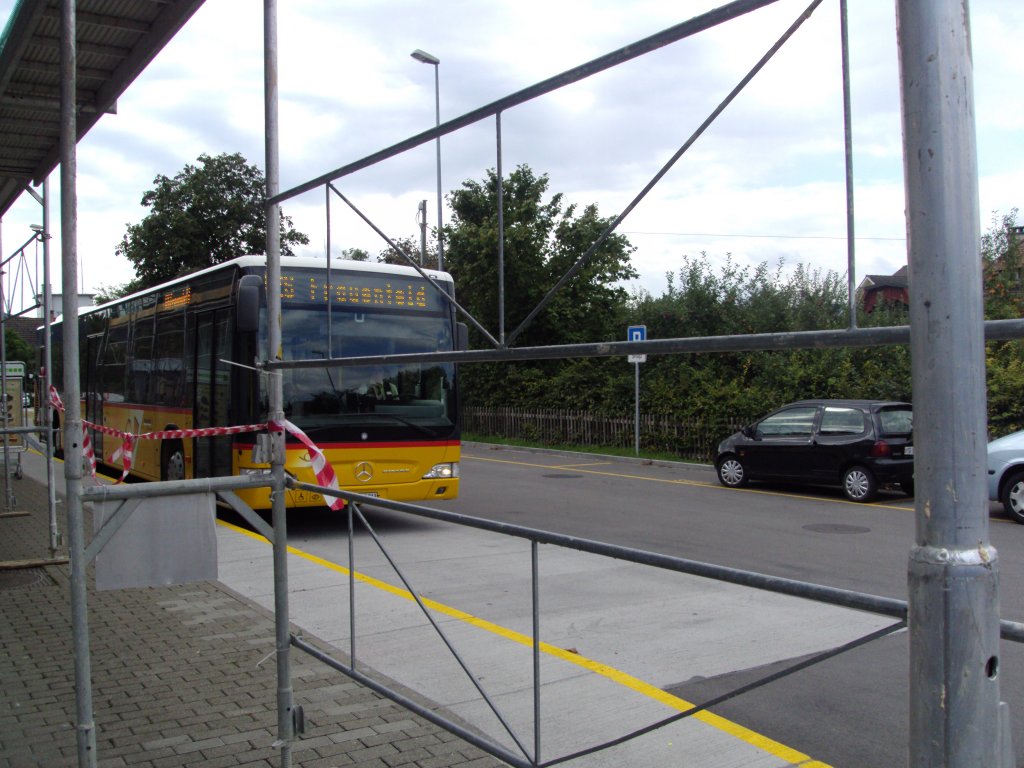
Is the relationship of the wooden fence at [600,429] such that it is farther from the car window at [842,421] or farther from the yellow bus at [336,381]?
the yellow bus at [336,381]

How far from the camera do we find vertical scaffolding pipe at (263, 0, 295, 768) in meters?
4.22

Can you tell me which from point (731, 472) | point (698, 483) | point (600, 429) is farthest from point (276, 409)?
point (600, 429)

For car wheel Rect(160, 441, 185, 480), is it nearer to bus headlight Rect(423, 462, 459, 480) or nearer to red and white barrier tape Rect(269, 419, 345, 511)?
bus headlight Rect(423, 462, 459, 480)

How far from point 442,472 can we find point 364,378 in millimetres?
1529

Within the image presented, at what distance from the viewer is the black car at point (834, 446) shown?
13.4 m

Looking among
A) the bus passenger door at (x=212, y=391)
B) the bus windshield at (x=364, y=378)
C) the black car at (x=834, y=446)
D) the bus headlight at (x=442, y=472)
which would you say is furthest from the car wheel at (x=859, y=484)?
the bus passenger door at (x=212, y=391)

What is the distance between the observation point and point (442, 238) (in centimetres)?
440

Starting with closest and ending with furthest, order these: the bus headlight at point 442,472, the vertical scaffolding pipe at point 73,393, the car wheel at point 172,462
A: the vertical scaffolding pipe at point 73,393 → the bus headlight at point 442,472 → the car wheel at point 172,462

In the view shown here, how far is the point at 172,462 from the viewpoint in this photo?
12898 millimetres

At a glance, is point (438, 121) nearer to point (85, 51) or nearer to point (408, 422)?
point (85, 51)

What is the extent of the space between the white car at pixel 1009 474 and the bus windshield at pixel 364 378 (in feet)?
22.8

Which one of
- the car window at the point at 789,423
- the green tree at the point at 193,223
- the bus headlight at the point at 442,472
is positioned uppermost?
the green tree at the point at 193,223

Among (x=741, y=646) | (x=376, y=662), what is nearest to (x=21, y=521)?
(x=376, y=662)

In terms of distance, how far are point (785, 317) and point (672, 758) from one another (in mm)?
3276
